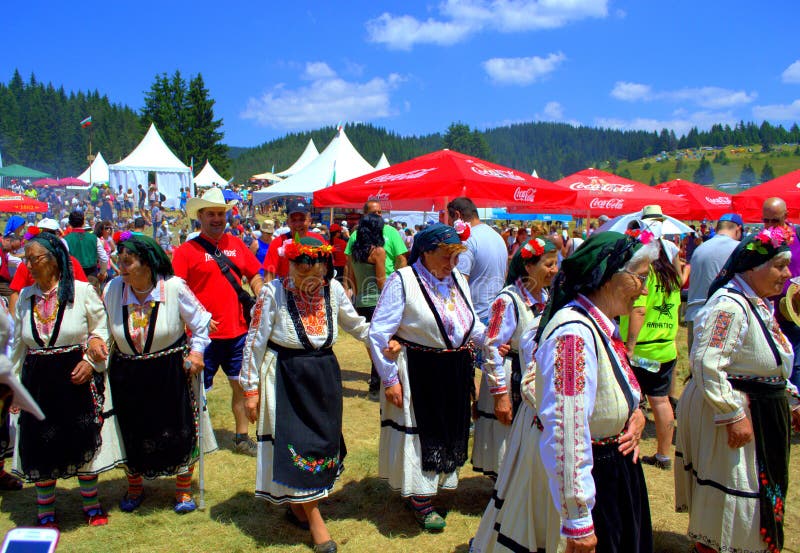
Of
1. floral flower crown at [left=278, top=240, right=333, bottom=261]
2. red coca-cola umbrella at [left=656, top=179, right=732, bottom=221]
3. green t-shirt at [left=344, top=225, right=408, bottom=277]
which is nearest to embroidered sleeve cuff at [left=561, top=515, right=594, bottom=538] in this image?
floral flower crown at [left=278, top=240, right=333, bottom=261]

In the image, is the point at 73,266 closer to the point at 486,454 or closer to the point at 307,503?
the point at 307,503

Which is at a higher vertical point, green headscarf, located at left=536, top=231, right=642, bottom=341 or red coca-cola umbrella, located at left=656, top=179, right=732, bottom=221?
red coca-cola umbrella, located at left=656, top=179, right=732, bottom=221

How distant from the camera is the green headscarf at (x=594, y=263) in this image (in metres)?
2.21

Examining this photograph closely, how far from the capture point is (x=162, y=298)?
3906mm

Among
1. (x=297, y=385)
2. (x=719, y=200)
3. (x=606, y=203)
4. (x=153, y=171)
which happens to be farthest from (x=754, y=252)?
(x=153, y=171)

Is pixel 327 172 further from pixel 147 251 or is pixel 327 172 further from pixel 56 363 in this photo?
pixel 56 363

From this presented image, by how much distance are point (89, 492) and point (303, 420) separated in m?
1.66

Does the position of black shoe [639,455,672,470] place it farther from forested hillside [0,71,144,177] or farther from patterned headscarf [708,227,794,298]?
forested hillside [0,71,144,177]

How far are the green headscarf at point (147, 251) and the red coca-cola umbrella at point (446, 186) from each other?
3612 mm

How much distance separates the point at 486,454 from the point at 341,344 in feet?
19.2

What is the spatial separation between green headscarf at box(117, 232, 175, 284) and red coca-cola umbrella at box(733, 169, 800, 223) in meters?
8.01

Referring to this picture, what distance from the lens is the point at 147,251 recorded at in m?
3.83

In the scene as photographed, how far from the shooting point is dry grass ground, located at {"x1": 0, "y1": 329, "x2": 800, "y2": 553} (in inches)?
149

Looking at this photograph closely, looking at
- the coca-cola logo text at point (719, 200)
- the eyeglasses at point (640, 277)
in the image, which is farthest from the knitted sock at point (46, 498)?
the coca-cola logo text at point (719, 200)
